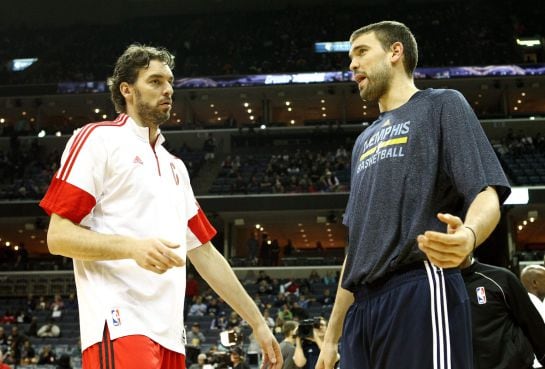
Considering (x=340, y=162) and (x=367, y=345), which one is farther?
(x=340, y=162)

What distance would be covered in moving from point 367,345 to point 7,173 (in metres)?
32.1

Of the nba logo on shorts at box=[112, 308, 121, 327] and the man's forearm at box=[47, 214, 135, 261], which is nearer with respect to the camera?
the man's forearm at box=[47, 214, 135, 261]

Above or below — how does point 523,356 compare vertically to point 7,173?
below

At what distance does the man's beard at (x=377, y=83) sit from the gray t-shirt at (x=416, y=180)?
0.63 ft

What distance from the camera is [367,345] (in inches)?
104

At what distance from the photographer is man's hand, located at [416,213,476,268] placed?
6.51 feet

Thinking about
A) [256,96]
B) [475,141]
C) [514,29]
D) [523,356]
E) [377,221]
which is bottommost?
[523,356]

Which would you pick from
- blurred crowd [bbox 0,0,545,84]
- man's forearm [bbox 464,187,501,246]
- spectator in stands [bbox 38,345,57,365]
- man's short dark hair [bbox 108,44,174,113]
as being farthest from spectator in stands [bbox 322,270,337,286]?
man's forearm [bbox 464,187,501,246]

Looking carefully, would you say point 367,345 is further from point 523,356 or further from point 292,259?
point 292,259

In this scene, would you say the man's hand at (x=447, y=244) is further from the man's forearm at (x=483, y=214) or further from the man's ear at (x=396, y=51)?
the man's ear at (x=396, y=51)

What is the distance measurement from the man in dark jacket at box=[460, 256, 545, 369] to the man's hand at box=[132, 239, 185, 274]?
217 centimetres

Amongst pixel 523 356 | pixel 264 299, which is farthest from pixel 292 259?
pixel 523 356

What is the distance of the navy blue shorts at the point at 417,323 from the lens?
2441mm

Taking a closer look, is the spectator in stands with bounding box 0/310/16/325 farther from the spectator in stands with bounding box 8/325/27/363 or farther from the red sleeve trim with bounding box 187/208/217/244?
the red sleeve trim with bounding box 187/208/217/244
